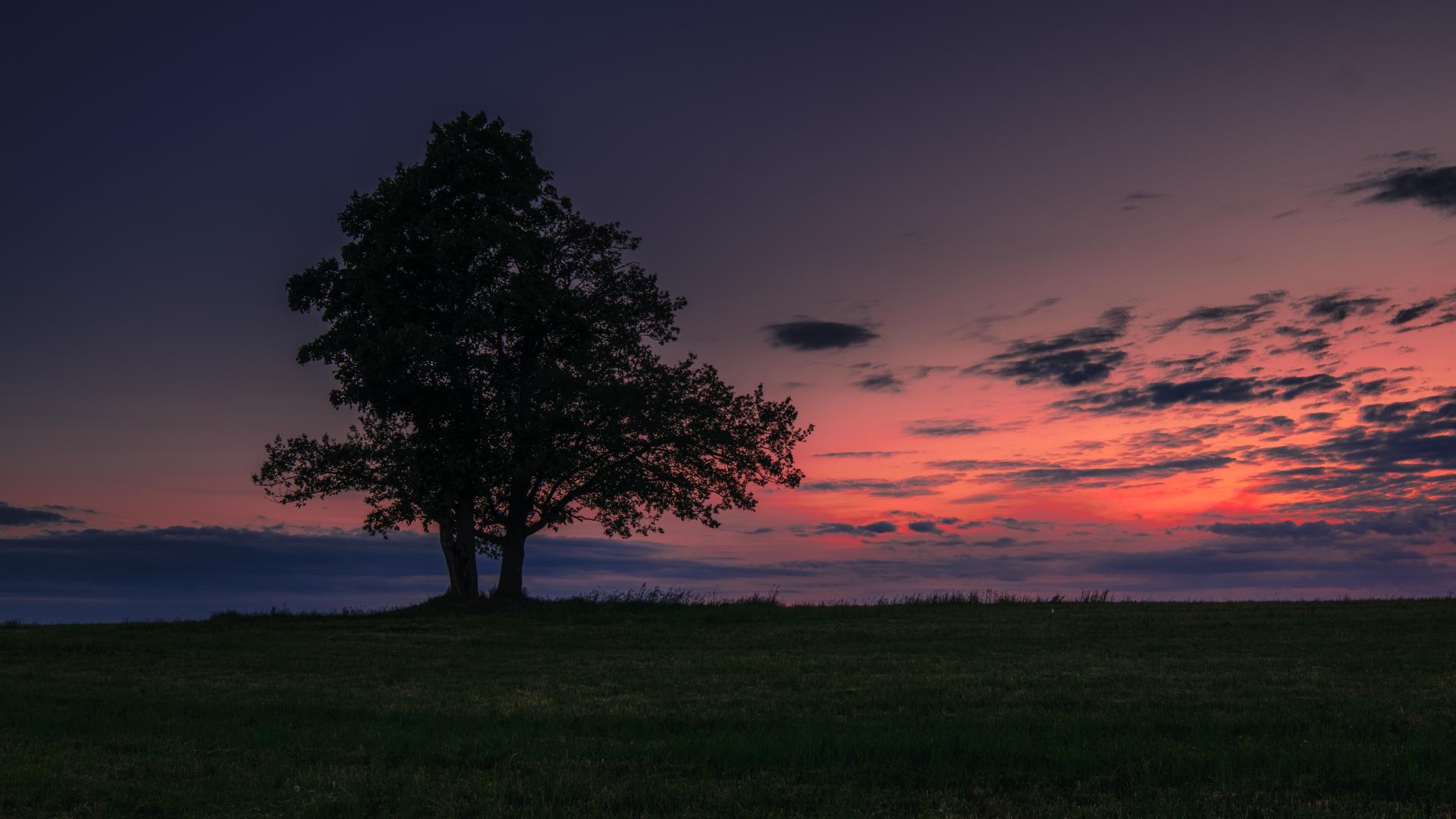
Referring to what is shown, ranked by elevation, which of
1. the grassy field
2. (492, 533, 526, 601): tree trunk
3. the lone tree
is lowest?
the grassy field

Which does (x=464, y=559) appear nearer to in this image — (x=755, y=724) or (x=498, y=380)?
(x=498, y=380)

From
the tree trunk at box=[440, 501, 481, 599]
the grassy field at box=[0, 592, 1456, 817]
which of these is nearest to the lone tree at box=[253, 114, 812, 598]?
the tree trunk at box=[440, 501, 481, 599]

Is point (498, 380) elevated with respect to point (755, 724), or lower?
elevated

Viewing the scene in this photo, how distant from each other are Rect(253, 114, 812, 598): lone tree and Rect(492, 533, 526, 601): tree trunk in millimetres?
81

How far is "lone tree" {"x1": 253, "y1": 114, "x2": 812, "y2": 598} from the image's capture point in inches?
1550

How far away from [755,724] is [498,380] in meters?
27.7

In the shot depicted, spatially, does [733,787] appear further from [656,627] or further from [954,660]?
[656,627]

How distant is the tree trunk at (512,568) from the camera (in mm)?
41188

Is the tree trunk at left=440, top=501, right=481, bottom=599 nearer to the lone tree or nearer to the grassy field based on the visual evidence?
the lone tree

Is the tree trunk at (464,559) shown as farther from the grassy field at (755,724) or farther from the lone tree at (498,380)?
the grassy field at (755,724)

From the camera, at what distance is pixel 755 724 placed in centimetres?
1525

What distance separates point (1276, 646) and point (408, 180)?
110 ft

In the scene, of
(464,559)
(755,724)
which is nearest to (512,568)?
(464,559)

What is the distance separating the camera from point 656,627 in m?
33.2
